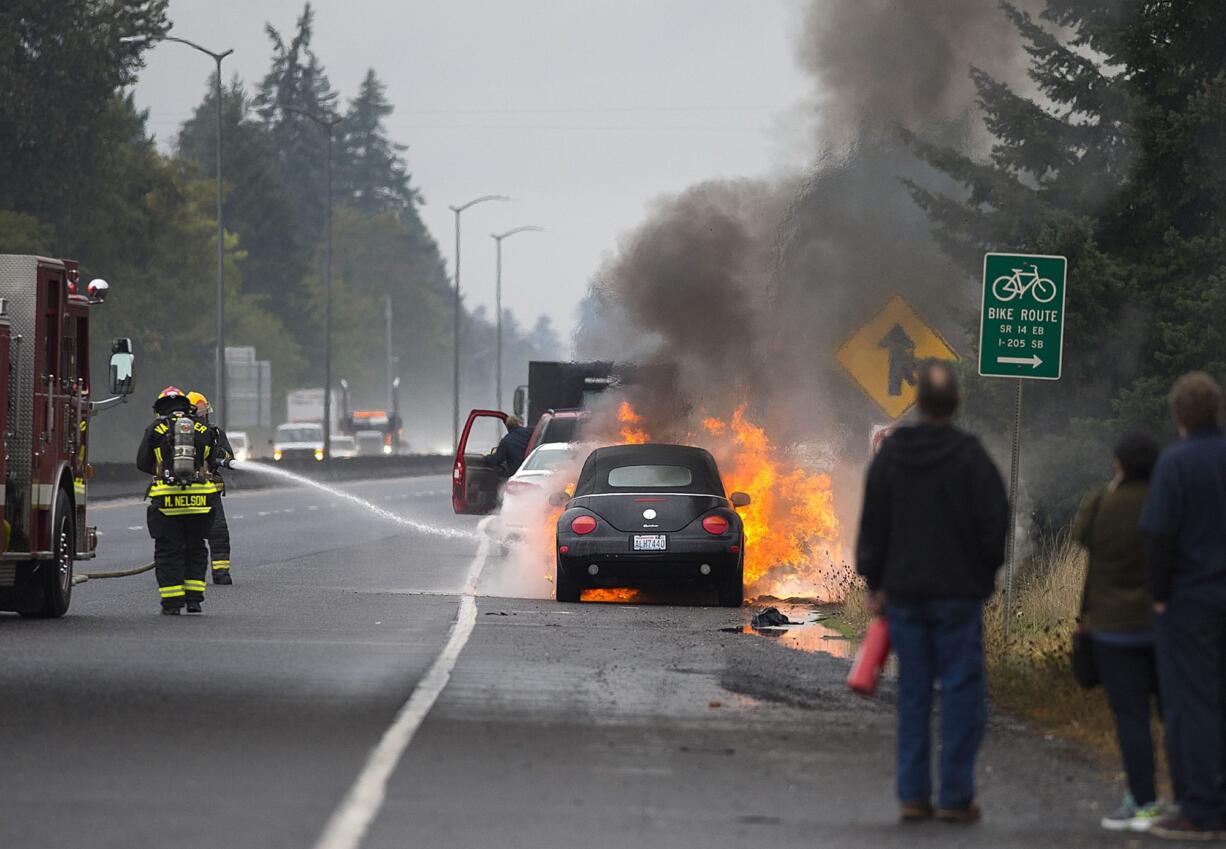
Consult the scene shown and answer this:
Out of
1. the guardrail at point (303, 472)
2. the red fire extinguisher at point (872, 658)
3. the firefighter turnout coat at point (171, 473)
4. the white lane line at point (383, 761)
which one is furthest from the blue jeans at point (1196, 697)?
the guardrail at point (303, 472)

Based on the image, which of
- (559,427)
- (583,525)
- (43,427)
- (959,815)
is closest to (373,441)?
(559,427)

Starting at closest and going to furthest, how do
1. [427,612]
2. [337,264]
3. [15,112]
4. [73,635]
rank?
1. [73,635]
2. [427,612]
3. [15,112]
4. [337,264]

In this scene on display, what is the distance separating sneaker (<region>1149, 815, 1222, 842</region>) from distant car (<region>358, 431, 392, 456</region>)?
306 feet

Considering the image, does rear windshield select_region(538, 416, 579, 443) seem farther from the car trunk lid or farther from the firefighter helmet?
the firefighter helmet

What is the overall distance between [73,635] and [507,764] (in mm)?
6847

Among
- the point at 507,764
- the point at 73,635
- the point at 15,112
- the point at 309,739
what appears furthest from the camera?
the point at 15,112

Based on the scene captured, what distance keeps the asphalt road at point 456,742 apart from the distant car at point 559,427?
9.51 m

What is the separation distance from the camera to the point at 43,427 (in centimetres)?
1669

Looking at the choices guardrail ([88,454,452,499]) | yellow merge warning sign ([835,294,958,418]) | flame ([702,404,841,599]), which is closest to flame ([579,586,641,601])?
flame ([702,404,841,599])

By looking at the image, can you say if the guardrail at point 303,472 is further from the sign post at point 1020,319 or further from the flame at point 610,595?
the sign post at point 1020,319

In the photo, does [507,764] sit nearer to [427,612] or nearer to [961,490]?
[961,490]

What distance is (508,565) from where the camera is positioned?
82.3 feet

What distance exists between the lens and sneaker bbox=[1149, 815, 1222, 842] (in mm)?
8242

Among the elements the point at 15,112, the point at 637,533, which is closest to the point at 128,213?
the point at 15,112
